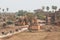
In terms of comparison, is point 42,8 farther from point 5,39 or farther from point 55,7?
point 5,39

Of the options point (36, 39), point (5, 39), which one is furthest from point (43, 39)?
point (5, 39)

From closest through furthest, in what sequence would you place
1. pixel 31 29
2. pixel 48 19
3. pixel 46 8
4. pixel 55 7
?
1. pixel 31 29
2. pixel 48 19
3. pixel 55 7
4. pixel 46 8

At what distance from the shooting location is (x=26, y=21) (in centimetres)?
7675

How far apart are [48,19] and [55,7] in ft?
197

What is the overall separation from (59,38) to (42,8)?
121m

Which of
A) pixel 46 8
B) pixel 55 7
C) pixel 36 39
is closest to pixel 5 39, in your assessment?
pixel 36 39

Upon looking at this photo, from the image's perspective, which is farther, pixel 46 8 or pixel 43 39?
pixel 46 8

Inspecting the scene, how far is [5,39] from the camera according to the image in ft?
124

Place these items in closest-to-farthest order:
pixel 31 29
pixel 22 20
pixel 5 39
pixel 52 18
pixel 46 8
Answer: pixel 5 39, pixel 31 29, pixel 22 20, pixel 52 18, pixel 46 8

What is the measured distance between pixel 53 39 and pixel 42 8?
122 m

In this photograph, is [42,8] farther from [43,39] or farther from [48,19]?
[43,39]

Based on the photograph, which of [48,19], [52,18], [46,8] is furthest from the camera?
[46,8]

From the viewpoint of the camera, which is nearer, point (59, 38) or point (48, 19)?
point (59, 38)

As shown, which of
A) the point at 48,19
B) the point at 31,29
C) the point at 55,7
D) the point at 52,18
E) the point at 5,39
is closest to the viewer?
the point at 5,39
